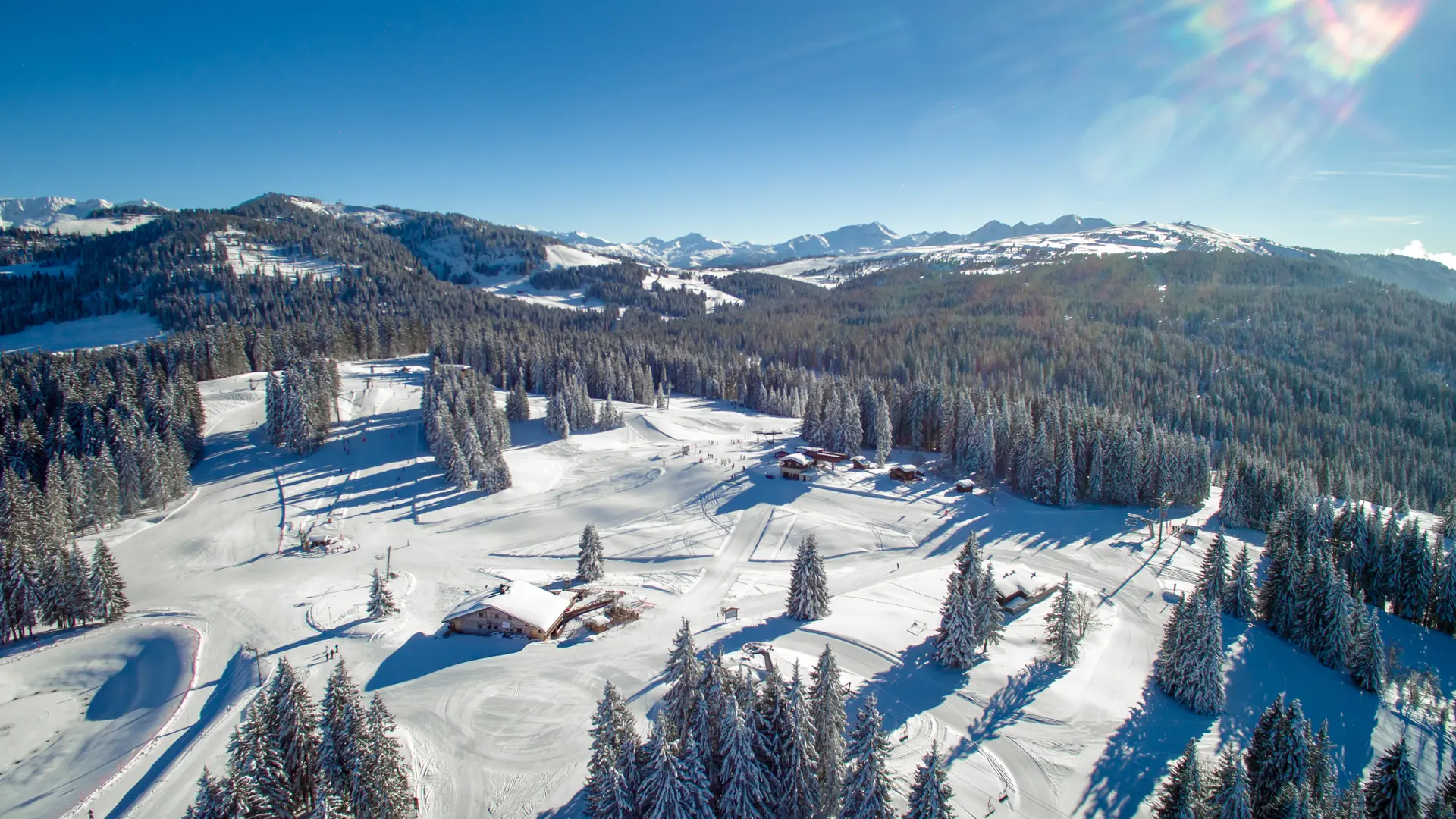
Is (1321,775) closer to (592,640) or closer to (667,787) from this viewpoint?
(667,787)

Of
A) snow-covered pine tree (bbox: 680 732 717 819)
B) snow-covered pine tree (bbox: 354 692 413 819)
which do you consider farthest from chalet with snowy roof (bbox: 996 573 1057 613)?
snow-covered pine tree (bbox: 354 692 413 819)

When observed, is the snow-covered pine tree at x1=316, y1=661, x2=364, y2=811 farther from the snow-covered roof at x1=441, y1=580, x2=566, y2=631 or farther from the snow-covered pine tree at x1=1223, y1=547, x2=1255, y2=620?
the snow-covered pine tree at x1=1223, y1=547, x2=1255, y2=620

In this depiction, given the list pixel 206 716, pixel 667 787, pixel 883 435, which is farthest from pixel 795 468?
pixel 206 716

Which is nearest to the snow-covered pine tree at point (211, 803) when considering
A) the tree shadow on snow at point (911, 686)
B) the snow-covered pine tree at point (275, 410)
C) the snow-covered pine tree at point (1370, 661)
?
the tree shadow on snow at point (911, 686)

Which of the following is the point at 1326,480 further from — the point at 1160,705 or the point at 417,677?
the point at 417,677

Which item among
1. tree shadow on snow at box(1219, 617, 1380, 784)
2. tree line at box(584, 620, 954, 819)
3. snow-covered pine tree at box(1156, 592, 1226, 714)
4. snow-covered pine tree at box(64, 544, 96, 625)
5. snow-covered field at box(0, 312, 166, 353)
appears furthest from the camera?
snow-covered field at box(0, 312, 166, 353)

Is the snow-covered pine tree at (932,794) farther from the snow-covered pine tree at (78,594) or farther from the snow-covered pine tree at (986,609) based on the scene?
the snow-covered pine tree at (78,594)

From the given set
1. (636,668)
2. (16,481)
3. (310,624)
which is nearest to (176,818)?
(310,624)
